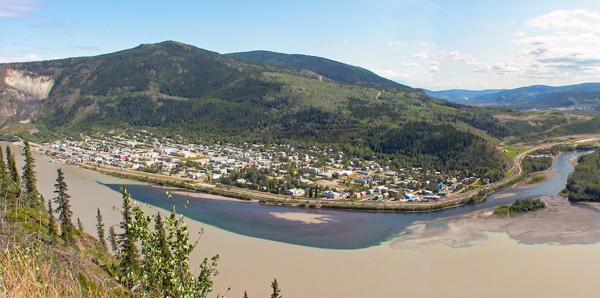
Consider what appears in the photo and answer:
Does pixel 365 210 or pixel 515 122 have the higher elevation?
pixel 515 122

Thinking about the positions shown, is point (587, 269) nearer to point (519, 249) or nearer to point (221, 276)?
point (519, 249)

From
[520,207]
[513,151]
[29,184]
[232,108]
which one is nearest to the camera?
[29,184]

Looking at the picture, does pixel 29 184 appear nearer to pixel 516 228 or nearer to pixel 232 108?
pixel 516 228

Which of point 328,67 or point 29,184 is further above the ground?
point 328,67

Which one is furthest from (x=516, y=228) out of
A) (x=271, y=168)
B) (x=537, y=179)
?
(x=271, y=168)

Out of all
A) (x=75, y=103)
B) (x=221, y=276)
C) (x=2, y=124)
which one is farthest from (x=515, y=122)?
(x=2, y=124)
